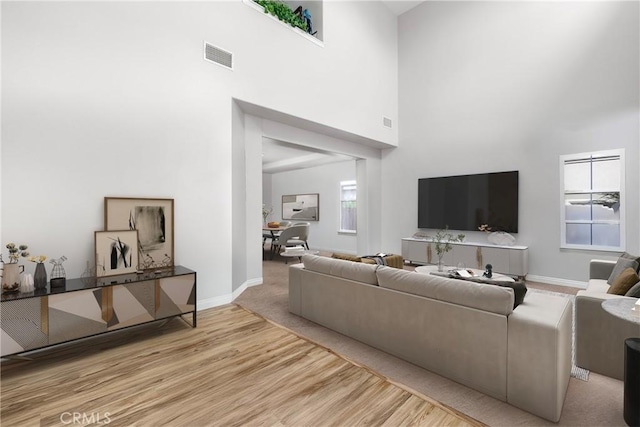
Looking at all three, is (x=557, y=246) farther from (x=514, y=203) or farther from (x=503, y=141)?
(x=503, y=141)

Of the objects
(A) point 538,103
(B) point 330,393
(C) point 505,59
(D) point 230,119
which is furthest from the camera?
(C) point 505,59

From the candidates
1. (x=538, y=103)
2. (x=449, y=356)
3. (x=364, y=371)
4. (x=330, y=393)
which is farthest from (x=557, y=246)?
(x=330, y=393)

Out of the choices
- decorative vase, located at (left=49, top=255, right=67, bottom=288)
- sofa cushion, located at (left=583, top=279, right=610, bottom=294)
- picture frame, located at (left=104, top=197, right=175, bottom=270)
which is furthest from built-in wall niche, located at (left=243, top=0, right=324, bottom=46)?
sofa cushion, located at (left=583, top=279, right=610, bottom=294)

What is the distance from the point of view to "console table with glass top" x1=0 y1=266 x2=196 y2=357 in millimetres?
2113

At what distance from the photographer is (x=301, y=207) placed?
385 inches

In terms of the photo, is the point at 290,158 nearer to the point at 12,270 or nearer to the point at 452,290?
the point at 12,270

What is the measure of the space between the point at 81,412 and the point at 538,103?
6.59 meters

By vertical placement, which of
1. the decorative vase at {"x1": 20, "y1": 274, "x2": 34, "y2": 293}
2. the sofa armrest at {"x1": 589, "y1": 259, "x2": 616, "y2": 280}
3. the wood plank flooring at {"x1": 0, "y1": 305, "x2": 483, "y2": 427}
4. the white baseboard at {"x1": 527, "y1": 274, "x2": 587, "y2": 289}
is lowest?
the wood plank flooring at {"x1": 0, "y1": 305, "x2": 483, "y2": 427}

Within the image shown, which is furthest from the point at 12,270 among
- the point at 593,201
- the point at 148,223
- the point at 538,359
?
the point at 593,201

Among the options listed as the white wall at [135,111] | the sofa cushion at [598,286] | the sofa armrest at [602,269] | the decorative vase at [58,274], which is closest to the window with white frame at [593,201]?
the sofa armrest at [602,269]

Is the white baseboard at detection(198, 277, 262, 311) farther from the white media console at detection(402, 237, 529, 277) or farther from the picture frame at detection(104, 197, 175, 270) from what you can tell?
the white media console at detection(402, 237, 529, 277)

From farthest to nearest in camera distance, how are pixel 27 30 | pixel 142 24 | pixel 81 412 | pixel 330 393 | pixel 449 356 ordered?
pixel 142 24 → pixel 27 30 → pixel 449 356 → pixel 330 393 → pixel 81 412

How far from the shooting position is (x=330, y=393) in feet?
6.41

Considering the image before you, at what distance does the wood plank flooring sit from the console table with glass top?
0.80 ft
